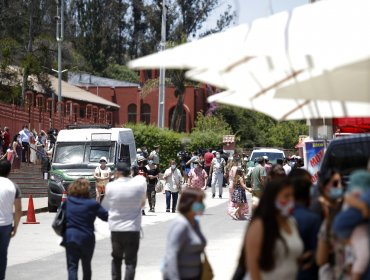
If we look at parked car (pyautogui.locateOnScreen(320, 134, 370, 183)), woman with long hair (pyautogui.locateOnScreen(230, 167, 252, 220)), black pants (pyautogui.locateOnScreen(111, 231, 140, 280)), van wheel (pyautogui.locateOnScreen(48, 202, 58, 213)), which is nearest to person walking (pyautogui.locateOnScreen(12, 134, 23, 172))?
van wheel (pyautogui.locateOnScreen(48, 202, 58, 213))

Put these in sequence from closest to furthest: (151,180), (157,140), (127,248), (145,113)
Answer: (127,248) → (151,180) → (157,140) → (145,113)

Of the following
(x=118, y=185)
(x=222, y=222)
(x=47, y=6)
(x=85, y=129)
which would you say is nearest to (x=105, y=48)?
(x=47, y=6)

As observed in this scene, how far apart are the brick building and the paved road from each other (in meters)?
57.9

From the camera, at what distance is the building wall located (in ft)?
286

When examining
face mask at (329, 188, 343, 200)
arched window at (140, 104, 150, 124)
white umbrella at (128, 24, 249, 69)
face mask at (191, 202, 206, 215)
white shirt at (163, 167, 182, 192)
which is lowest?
white shirt at (163, 167, 182, 192)

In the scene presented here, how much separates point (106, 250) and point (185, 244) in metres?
11.2

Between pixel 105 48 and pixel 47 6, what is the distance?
19.1 m

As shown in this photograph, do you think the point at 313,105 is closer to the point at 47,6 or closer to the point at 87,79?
the point at 47,6

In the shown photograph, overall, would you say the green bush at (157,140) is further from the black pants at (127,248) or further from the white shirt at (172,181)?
the black pants at (127,248)

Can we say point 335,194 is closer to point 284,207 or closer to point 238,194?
point 284,207

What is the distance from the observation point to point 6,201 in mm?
13445

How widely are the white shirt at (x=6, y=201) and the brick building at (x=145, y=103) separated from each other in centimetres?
7231

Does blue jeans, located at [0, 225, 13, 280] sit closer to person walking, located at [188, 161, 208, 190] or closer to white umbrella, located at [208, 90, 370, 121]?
white umbrella, located at [208, 90, 370, 121]

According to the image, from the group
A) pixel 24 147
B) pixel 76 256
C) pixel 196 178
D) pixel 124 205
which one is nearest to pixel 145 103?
pixel 24 147
